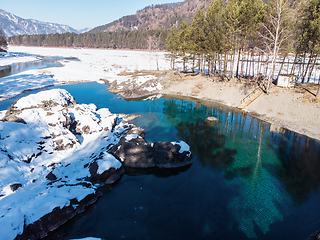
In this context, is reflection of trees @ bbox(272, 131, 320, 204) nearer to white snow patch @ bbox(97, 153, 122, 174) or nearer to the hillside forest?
the hillside forest

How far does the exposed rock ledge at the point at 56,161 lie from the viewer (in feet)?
36.5

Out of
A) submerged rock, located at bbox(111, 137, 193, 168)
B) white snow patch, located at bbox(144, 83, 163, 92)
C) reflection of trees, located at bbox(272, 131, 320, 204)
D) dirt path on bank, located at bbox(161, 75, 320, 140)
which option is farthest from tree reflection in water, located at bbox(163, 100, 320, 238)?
white snow patch, located at bbox(144, 83, 163, 92)

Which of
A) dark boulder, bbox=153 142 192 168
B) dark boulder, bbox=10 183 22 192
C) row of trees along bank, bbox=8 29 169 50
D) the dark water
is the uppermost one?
row of trees along bank, bbox=8 29 169 50

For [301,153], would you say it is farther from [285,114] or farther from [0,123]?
[0,123]

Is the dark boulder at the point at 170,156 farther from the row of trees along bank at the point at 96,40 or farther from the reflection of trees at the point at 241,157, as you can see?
the row of trees along bank at the point at 96,40

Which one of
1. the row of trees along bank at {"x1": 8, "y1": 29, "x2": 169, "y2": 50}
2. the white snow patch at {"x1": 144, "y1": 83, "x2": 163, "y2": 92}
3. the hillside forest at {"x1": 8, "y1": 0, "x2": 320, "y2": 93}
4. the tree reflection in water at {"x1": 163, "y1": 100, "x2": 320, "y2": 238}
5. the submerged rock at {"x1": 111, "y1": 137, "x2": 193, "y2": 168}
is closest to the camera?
the tree reflection in water at {"x1": 163, "y1": 100, "x2": 320, "y2": 238}

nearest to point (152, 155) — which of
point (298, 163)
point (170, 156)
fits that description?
point (170, 156)

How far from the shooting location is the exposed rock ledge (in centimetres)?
1112

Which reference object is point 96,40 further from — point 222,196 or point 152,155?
point 222,196

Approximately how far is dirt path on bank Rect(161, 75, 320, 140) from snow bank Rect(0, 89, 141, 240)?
68.7 ft

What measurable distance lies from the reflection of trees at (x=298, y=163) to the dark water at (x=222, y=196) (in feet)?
0.22

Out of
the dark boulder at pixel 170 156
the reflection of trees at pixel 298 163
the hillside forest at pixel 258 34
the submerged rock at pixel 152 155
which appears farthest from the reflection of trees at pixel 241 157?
the hillside forest at pixel 258 34

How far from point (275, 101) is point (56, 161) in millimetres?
30631

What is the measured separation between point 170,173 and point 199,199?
12.4 feet
